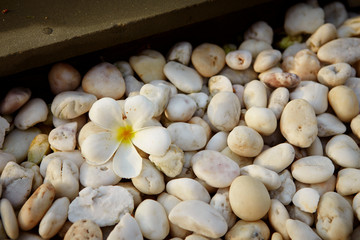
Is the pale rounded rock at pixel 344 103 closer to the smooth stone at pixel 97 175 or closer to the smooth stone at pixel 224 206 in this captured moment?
the smooth stone at pixel 224 206

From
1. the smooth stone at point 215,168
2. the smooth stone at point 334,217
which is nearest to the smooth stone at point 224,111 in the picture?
the smooth stone at point 215,168

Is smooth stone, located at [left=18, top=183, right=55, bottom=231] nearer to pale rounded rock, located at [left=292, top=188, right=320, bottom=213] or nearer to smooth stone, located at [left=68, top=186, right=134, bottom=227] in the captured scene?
smooth stone, located at [left=68, top=186, right=134, bottom=227]

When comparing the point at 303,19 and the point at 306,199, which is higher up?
the point at 303,19

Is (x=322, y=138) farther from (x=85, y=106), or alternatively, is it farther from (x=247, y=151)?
(x=85, y=106)

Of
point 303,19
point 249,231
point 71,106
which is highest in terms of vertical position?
point 303,19

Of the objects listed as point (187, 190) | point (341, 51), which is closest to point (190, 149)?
point (187, 190)

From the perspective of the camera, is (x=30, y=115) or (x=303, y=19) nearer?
(x=30, y=115)

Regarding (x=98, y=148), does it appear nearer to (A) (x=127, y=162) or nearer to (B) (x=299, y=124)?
(A) (x=127, y=162)

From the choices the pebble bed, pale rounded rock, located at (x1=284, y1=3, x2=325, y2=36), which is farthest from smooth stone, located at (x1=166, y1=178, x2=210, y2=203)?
pale rounded rock, located at (x1=284, y1=3, x2=325, y2=36)
